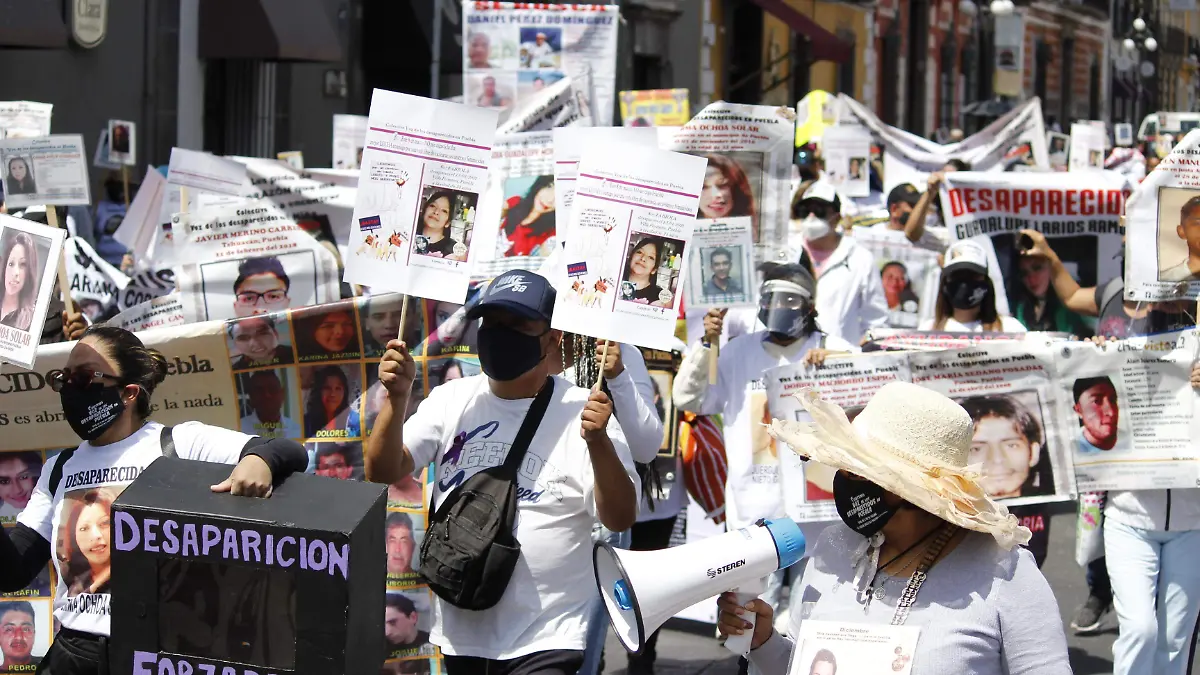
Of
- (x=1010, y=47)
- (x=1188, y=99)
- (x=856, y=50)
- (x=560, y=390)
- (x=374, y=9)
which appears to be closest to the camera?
(x=560, y=390)

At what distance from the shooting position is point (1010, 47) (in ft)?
129

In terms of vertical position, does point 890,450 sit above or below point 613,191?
below

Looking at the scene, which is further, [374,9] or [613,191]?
[374,9]

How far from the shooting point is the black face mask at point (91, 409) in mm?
3688

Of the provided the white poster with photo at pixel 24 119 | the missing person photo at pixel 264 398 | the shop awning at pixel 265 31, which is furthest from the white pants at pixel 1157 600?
the shop awning at pixel 265 31

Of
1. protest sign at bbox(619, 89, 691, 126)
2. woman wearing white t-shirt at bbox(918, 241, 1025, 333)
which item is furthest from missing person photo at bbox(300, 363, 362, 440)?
protest sign at bbox(619, 89, 691, 126)

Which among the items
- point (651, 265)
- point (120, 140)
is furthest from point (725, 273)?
point (120, 140)

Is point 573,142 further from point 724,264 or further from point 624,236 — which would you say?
point 724,264

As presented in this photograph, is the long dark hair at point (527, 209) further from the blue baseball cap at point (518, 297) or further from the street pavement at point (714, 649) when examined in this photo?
the blue baseball cap at point (518, 297)

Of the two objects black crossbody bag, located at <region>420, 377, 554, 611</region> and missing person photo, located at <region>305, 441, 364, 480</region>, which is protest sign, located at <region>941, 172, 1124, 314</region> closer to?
missing person photo, located at <region>305, 441, 364, 480</region>

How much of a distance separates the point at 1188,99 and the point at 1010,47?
27274 mm

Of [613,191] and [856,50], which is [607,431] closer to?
[613,191]

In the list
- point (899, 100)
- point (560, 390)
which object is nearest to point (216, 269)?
point (560, 390)

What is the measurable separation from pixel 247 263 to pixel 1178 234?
357 centimetres
